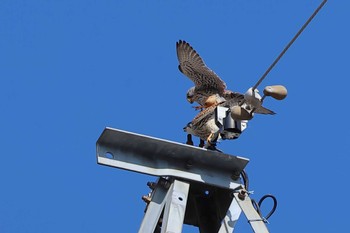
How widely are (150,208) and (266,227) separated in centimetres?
92

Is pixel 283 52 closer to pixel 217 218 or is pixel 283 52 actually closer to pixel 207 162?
pixel 207 162

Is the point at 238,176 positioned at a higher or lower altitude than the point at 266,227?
higher

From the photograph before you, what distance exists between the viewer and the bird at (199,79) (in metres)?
9.20

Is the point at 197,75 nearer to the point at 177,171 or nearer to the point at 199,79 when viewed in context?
the point at 199,79

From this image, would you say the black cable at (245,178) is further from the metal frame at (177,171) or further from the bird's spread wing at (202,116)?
the bird's spread wing at (202,116)

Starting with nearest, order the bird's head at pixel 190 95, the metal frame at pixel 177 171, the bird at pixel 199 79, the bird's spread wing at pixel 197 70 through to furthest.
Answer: the metal frame at pixel 177 171, the bird at pixel 199 79, the bird's spread wing at pixel 197 70, the bird's head at pixel 190 95

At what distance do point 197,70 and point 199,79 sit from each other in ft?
0.65

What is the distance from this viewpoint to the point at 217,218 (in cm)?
663

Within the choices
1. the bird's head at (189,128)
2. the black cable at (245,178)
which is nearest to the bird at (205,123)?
the bird's head at (189,128)

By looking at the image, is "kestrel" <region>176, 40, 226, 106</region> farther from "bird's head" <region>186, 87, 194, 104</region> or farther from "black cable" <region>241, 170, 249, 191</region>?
"black cable" <region>241, 170, 249, 191</region>

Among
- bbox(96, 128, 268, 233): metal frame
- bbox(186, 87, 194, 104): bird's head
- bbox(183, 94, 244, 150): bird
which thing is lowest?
bbox(96, 128, 268, 233): metal frame

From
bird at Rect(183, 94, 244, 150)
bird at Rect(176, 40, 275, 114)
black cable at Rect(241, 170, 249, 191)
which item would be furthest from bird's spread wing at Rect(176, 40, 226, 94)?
black cable at Rect(241, 170, 249, 191)

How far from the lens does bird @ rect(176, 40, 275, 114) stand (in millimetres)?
9195

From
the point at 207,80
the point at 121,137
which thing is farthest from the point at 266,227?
the point at 207,80
